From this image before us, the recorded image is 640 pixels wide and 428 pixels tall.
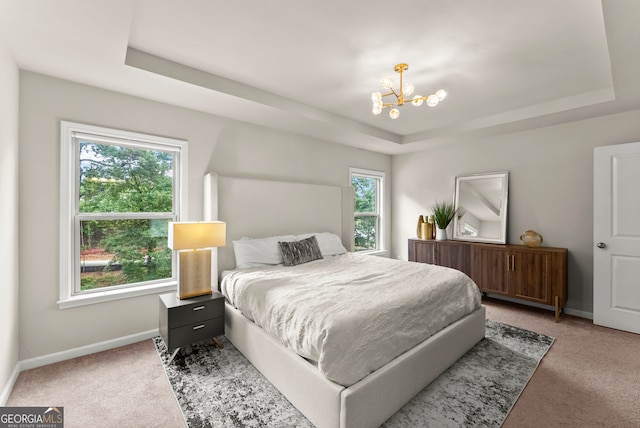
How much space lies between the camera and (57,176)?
8.21 feet

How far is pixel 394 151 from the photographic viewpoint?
529 cm

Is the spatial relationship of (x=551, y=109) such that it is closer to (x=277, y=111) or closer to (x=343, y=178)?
(x=343, y=178)

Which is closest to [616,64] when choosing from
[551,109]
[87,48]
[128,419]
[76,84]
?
[551,109]

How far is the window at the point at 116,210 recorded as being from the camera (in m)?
2.58

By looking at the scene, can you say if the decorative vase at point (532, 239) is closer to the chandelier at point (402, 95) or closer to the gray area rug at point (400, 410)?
the gray area rug at point (400, 410)

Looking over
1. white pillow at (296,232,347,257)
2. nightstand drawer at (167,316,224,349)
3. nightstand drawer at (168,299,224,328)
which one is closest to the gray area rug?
nightstand drawer at (167,316,224,349)

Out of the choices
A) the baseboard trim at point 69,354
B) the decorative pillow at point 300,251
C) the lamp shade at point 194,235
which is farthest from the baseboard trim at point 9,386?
the decorative pillow at point 300,251

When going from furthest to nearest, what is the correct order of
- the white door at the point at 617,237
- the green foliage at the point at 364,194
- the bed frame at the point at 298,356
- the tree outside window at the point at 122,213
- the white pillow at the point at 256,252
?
the green foliage at the point at 364,194 → the white pillow at the point at 256,252 → the white door at the point at 617,237 → the tree outside window at the point at 122,213 → the bed frame at the point at 298,356

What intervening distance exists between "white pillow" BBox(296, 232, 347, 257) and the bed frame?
0.66ft

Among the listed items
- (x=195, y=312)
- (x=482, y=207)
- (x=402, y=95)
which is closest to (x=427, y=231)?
(x=482, y=207)

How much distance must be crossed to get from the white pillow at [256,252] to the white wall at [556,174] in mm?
3119

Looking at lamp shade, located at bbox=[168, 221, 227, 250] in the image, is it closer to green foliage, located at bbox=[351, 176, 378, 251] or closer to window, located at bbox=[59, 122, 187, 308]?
window, located at bbox=[59, 122, 187, 308]

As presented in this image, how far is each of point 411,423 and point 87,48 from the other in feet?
11.0

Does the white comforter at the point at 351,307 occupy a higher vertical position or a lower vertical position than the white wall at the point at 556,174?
lower
